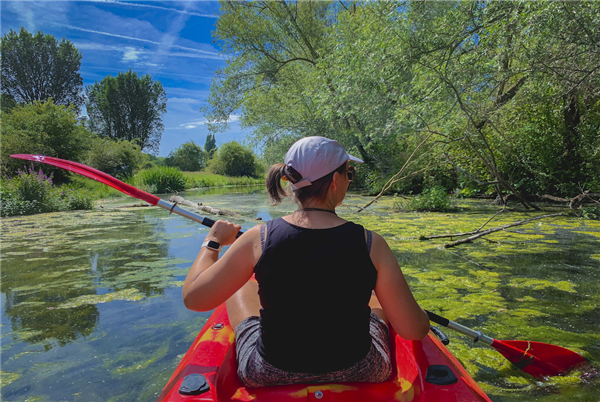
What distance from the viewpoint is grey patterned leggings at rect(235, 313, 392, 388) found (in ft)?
3.70

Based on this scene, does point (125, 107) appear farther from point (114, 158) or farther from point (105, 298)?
point (105, 298)

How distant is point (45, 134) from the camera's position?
621 inches

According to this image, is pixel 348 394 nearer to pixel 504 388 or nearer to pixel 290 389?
pixel 290 389

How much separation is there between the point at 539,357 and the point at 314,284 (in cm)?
151

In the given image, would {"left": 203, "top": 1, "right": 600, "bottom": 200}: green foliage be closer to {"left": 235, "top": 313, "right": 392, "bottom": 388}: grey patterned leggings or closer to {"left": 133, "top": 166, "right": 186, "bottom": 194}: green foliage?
{"left": 235, "top": 313, "right": 392, "bottom": 388}: grey patterned leggings

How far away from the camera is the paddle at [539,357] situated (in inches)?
70.1

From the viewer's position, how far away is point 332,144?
3.76 feet

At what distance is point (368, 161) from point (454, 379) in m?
13.6

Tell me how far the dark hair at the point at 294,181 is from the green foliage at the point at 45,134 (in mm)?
16995

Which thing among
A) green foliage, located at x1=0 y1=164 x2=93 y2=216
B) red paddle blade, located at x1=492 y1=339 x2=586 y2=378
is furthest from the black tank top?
green foliage, located at x1=0 y1=164 x2=93 y2=216

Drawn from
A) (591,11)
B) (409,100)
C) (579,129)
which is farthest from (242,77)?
(591,11)

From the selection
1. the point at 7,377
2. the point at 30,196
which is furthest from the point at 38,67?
the point at 7,377

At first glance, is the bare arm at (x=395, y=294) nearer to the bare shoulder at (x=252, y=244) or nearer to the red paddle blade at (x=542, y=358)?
the bare shoulder at (x=252, y=244)

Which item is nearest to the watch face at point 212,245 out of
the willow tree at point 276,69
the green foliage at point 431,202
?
the green foliage at point 431,202
